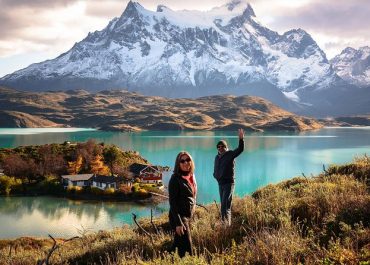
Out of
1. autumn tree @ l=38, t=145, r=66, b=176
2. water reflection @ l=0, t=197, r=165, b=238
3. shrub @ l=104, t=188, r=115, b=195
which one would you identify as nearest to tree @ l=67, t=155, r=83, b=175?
autumn tree @ l=38, t=145, r=66, b=176

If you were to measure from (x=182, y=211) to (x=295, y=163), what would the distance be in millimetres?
94698

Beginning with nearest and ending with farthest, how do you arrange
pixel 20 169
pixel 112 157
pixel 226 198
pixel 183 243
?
pixel 183 243
pixel 226 198
pixel 20 169
pixel 112 157

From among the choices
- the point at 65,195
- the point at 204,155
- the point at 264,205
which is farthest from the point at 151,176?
the point at 264,205

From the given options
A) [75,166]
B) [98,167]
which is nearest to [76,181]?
[75,166]

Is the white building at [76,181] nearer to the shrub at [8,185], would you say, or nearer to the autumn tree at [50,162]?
the shrub at [8,185]

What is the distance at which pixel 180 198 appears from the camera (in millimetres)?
8578

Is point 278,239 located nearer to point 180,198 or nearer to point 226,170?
point 180,198

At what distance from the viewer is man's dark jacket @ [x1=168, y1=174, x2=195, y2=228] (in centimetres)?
852

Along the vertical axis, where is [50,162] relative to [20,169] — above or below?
above

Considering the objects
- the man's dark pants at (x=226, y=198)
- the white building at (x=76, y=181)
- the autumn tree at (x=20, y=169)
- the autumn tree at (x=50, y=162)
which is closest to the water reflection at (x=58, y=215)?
the white building at (x=76, y=181)

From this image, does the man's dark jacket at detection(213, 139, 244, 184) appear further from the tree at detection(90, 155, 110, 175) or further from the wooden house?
the tree at detection(90, 155, 110, 175)

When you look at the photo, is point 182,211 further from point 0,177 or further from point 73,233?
point 0,177

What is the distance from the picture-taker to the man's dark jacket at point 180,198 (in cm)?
852

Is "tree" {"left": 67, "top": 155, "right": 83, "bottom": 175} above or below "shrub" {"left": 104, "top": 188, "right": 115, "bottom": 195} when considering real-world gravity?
above
